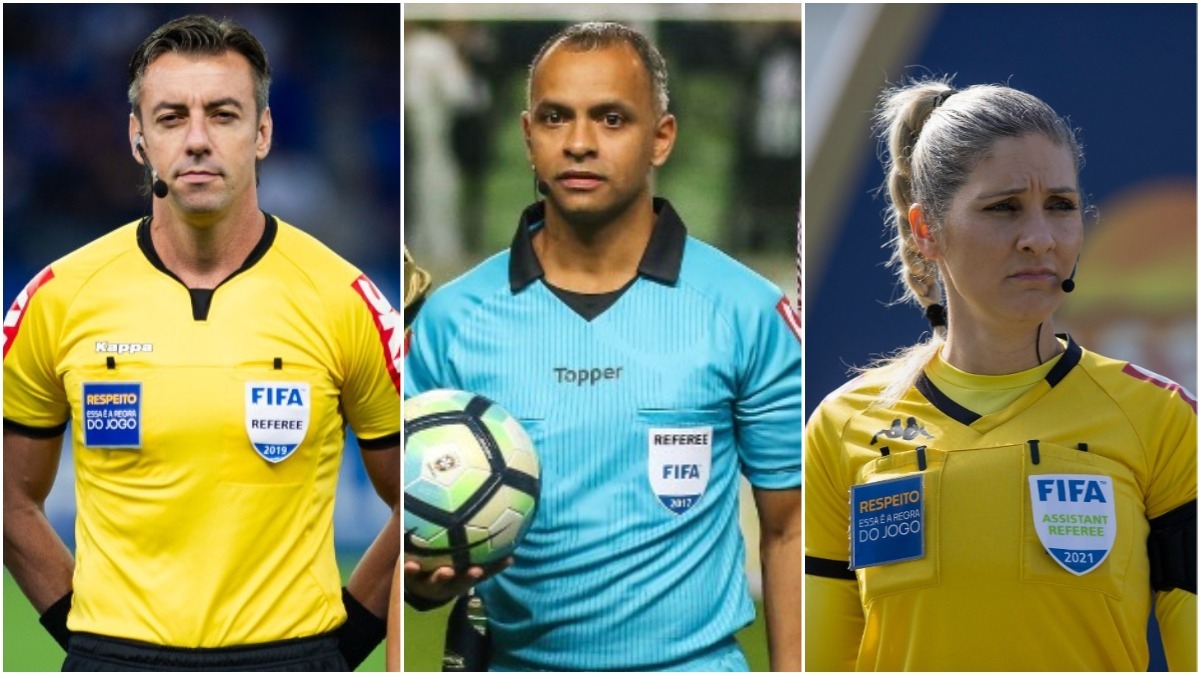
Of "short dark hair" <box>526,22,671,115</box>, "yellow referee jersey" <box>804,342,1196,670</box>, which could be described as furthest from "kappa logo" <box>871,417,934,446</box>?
"short dark hair" <box>526,22,671,115</box>

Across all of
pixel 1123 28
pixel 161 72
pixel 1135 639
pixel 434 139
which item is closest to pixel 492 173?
pixel 434 139

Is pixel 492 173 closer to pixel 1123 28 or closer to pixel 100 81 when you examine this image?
pixel 100 81

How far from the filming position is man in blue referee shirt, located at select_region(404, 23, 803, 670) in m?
4.70

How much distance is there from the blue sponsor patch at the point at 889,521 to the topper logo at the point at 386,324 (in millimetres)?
1492

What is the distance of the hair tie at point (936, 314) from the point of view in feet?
15.2

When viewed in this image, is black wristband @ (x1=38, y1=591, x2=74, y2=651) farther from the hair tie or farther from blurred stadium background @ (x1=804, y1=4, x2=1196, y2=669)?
the hair tie

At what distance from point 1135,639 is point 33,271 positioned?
3.61 meters

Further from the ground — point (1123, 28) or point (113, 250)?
point (1123, 28)

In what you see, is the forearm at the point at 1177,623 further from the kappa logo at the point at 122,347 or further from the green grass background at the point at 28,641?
the kappa logo at the point at 122,347

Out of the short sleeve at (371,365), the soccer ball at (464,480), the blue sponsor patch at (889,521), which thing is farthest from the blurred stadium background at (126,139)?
the blue sponsor patch at (889,521)

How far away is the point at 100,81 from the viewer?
195 inches

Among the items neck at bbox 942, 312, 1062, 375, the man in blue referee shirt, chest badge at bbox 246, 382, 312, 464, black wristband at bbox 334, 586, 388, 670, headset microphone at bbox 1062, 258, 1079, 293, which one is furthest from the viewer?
black wristband at bbox 334, 586, 388, 670

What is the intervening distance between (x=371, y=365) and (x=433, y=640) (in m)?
0.90

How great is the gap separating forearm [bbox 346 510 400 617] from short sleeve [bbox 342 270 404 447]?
30 centimetres
